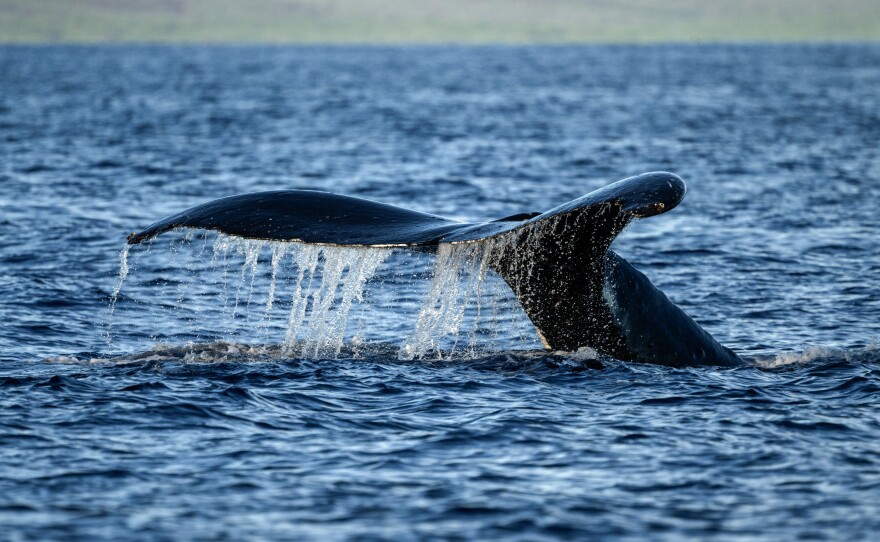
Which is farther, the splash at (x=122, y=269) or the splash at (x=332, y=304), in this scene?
the splash at (x=122, y=269)

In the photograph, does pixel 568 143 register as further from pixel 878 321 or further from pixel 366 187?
pixel 878 321

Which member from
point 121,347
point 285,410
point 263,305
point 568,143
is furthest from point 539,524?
point 568,143

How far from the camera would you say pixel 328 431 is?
8680 millimetres

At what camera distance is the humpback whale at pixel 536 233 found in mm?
7809

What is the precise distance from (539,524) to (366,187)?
17.6 metres

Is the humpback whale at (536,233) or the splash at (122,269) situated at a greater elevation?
the humpback whale at (536,233)

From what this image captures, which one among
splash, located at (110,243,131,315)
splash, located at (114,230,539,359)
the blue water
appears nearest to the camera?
the blue water

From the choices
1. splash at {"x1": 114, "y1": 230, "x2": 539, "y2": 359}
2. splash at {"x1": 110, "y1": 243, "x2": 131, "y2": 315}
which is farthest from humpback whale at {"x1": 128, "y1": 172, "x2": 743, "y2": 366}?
splash at {"x1": 110, "y1": 243, "x2": 131, "y2": 315}

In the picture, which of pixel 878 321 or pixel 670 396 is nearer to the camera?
pixel 670 396

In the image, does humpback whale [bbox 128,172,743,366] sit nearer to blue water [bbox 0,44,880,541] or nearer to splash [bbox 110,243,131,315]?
blue water [bbox 0,44,880,541]

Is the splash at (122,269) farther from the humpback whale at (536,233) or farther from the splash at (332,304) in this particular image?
the humpback whale at (536,233)

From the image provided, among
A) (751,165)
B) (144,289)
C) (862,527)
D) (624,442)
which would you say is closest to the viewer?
(862,527)

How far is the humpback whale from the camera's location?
7809 mm

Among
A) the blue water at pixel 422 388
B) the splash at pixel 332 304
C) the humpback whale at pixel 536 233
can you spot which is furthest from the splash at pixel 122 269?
the humpback whale at pixel 536 233
